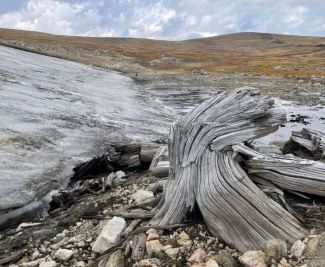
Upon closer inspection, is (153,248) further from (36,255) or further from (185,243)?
(36,255)

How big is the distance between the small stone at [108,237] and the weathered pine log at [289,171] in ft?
Answer: 6.17

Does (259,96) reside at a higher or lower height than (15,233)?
higher

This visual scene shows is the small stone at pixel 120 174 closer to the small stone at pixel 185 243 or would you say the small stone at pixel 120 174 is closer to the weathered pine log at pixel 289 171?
the weathered pine log at pixel 289 171

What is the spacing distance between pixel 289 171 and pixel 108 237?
2552 mm

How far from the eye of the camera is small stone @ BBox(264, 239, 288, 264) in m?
5.57

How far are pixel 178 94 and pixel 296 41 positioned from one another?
140m

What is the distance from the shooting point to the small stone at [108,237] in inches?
253

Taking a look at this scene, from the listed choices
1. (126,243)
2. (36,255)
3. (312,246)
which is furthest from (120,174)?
(312,246)

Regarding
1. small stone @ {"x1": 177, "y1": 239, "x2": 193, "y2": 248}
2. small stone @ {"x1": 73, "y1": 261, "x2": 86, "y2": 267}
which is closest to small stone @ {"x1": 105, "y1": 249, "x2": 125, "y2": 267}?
small stone @ {"x1": 73, "y1": 261, "x2": 86, "y2": 267}

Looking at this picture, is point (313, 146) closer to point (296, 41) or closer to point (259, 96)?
point (259, 96)

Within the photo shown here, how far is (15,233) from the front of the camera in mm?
8500

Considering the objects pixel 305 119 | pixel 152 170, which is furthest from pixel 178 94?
pixel 152 170

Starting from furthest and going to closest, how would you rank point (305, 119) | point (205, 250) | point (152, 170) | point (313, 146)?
point (305, 119) → point (152, 170) → point (313, 146) → point (205, 250)

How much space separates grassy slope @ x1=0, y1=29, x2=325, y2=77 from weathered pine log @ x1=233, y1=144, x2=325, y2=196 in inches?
2154
